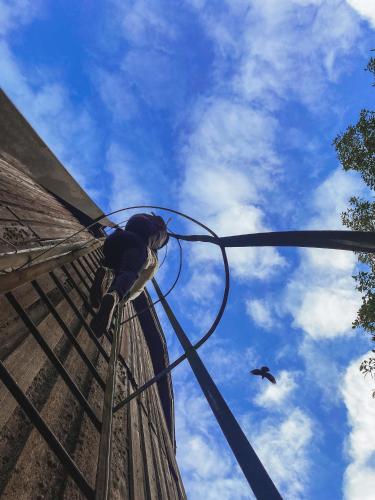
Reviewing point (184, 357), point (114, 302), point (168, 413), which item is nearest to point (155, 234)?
point (114, 302)

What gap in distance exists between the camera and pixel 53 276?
3070 mm

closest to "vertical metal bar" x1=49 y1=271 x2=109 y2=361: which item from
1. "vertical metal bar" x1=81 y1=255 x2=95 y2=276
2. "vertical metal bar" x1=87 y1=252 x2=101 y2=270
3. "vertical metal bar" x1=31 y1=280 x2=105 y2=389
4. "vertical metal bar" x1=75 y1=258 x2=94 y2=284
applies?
"vertical metal bar" x1=31 y1=280 x2=105 y2=389

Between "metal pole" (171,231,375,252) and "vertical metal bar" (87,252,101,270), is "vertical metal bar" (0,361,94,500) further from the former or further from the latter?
"vertical metal bar" (87,252,101,270)

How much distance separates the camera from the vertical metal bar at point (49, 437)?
135 cm

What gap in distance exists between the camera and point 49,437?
1414 mm

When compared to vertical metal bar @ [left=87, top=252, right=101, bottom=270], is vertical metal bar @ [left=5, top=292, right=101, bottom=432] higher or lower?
lower

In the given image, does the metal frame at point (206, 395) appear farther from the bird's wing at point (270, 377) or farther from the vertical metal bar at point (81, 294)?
the bird's wing at point (270, 377)

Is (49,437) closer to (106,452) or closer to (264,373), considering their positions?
(106,452)

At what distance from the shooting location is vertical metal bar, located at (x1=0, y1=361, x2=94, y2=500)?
1.35 meters

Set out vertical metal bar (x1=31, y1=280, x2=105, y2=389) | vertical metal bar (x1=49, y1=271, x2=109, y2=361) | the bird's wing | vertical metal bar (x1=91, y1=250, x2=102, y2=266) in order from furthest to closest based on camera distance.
Answer: vertical metal bar (x1=91, y1=250, x2=102, y2=266), the bird's wing, vertical metal bar (x1=49, y1=271, x2=109, y2=361), vertical metal bar (x1=31, y1=280, x2=105, y2=389)

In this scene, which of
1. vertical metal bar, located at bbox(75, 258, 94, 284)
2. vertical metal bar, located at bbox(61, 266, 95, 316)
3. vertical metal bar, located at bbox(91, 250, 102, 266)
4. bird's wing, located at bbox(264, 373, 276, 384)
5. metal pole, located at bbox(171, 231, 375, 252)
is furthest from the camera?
vertical metal bar, located at bbox(91, 250, 102, 266)

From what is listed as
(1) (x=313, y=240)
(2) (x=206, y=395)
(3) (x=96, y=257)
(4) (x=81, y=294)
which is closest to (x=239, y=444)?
(2) (x=206, y=395)

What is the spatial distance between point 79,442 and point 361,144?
9.97 metres

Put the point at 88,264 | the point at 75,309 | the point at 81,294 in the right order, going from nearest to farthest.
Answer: the point at 75,309 < the point at 81,294 < the point at 88,264
